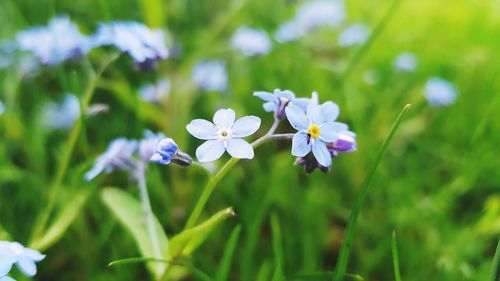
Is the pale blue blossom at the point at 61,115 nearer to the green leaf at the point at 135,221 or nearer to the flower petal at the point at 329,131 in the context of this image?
the green leaf at the point at 135,221

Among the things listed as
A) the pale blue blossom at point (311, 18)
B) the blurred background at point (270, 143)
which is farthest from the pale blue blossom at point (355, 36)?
the pale blue blossom at point (311, 18)

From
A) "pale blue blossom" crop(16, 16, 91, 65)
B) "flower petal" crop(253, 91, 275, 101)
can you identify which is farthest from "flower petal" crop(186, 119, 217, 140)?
"pale blue blossom" crop(16, 16, 91, 65)

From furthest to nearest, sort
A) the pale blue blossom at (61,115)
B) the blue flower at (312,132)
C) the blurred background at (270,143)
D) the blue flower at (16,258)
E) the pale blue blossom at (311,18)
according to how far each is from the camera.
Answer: the pale blue blossom at (311,18) < the pale blue blossom at (61,115) < the blurred background at (270,143) < the blue flower at (312,132) < the blue flower at (16,258)

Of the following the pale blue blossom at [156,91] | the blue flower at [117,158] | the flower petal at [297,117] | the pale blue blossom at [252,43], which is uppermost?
the pale blue blossom at [252,43]

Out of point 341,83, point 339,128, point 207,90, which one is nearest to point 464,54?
point 341,83

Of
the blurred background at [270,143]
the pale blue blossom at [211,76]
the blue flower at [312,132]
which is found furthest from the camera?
the pale blue blossom at [211,76]

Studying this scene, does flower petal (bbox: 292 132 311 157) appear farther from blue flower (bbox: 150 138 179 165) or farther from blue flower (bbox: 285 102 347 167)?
blue flower (bbox: 150 138 179 165)

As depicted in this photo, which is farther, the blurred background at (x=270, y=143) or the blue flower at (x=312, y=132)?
the blurred background at (x=270, y=143)

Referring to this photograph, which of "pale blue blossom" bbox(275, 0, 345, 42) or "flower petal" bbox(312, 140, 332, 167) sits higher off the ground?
"pale blue blossom" bbox(275, 0, 345, 42)
